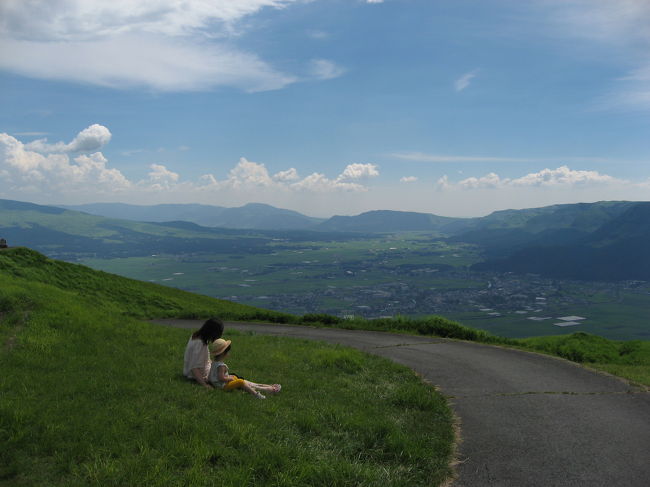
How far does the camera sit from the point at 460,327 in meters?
24.5

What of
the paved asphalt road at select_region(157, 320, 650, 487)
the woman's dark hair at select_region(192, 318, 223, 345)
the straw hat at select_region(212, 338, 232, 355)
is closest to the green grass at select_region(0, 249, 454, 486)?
the paved asphalt road at select_region(157, 320, 650, 487)

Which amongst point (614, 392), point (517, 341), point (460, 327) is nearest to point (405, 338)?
point (460, 327)

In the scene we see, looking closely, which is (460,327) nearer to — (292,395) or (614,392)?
(614,392)

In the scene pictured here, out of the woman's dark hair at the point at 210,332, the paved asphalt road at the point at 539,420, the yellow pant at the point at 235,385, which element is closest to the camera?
the paved asphalt road at the point at 539,420

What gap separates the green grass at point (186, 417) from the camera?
6.84 meters

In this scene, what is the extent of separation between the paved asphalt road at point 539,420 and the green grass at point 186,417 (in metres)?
0.89

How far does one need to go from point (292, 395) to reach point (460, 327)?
15772 mm

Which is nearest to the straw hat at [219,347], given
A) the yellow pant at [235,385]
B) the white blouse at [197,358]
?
the white blouse at [197,358]

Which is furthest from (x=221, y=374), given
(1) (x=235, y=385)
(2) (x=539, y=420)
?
(2) (x=539, y=420)

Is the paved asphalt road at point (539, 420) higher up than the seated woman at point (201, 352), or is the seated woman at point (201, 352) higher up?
the seated woman at point (201, 352)

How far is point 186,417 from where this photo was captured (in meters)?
8.50

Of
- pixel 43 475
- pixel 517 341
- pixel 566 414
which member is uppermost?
pixel 43 475

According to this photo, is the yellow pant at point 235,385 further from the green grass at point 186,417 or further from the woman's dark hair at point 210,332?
the woman's dark hair at point 210,332

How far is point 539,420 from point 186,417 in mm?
8729
